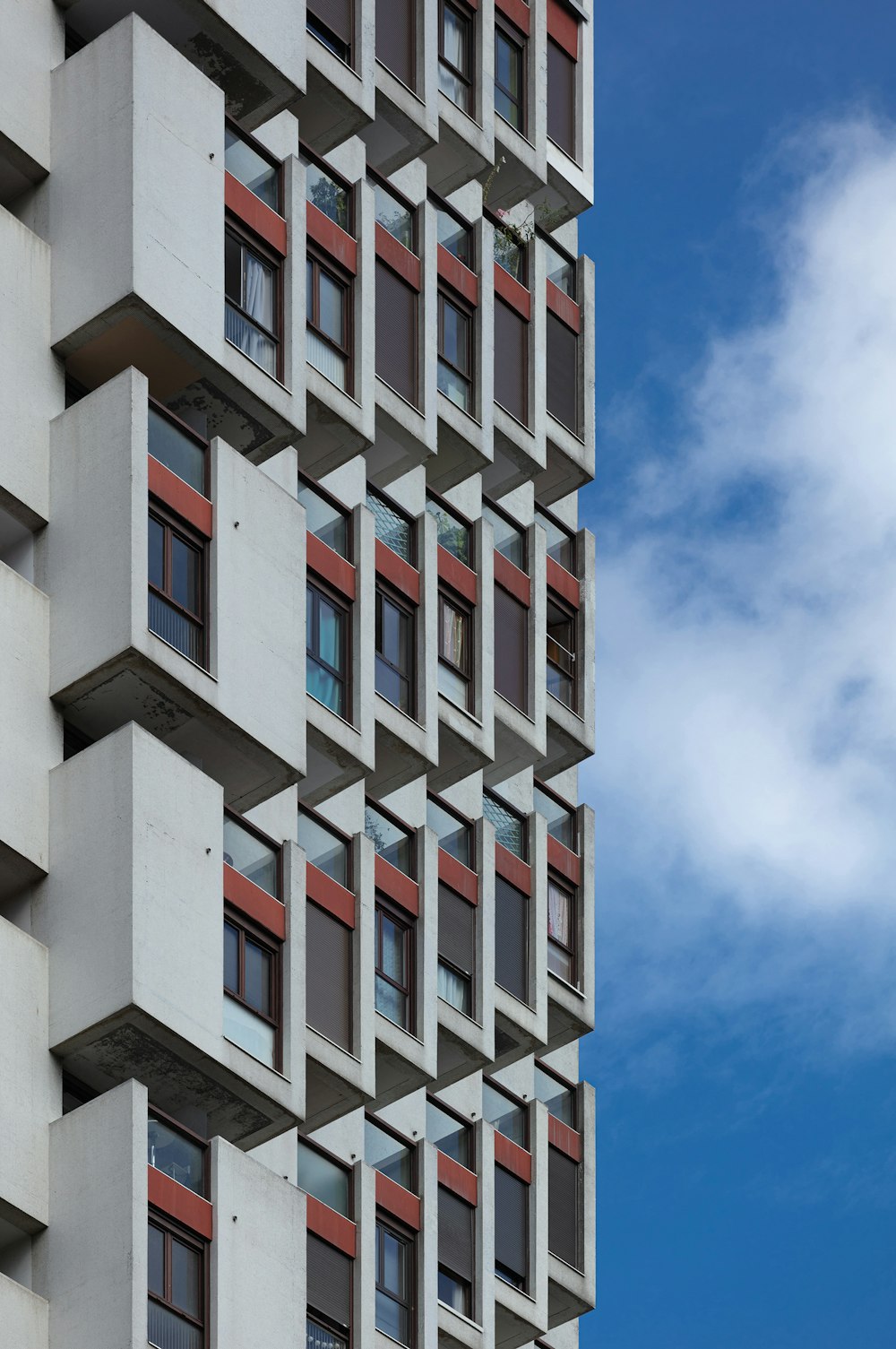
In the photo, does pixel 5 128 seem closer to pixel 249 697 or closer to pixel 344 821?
pixel 249 697

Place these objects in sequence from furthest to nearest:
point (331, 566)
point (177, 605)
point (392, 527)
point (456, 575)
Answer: point (456, 575)
point (392, 527)
point (331, 566)
point (177, 605)

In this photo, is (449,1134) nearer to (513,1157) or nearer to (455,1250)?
(513,1157)

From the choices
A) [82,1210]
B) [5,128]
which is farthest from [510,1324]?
[5,128]

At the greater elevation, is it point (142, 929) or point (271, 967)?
point (271, 967)

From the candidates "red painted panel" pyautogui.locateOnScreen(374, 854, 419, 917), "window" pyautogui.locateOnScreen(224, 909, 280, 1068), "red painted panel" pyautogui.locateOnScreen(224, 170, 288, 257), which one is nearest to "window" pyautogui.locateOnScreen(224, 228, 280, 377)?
"red painted panel" pyautogui.locateOnScreen(224, 170, 288, 257)

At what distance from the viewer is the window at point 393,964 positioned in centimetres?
4931

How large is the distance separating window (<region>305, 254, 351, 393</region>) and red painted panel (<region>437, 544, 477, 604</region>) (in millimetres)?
3172

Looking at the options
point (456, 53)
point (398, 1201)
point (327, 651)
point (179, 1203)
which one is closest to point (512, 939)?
point (398, 1201)

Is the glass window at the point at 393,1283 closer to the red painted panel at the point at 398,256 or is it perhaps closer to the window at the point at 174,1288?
the window at the point at 174,1288

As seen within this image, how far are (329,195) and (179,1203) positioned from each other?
15581 millimetres

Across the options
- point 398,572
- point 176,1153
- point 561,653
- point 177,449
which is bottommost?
point 176,1153

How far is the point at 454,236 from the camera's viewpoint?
2167 inches

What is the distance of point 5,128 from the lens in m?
45.4

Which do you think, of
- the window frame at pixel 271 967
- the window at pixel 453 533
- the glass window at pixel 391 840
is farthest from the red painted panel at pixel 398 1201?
the window at pixel 453 533
